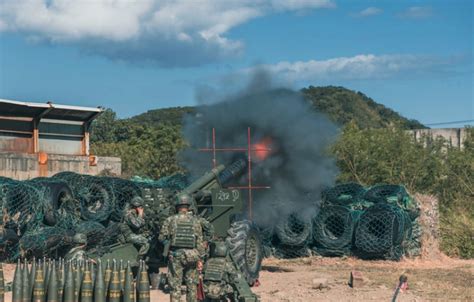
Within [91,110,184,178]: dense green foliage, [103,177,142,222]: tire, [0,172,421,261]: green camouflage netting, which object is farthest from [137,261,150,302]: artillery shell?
[91,110,184,178]: dense green foliage

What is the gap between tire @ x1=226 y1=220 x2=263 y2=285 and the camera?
14.7m

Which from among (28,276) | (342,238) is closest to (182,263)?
(28,276)

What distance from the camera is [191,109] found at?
1741cm

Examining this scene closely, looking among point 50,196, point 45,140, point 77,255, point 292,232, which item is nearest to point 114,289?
point 77,255

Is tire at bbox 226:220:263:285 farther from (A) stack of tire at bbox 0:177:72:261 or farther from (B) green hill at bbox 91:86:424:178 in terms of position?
(A) stack of tire at bbox 0:177:72:261

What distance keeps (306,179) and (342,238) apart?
3543 millimetres

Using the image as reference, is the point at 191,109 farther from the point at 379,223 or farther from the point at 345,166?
the point at 345,166

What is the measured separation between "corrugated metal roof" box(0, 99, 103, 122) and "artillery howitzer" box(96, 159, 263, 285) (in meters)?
12.4

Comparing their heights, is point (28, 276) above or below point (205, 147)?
→ below

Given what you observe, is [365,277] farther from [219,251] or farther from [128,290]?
[128,290]

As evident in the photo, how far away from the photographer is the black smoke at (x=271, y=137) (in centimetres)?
1653

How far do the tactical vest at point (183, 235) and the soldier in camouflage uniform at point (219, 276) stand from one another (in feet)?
2.23

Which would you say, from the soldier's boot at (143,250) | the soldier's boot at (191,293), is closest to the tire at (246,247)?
the soldier's boot at (143,250)

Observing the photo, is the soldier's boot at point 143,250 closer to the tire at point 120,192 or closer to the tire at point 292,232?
the tire at point 120,192
